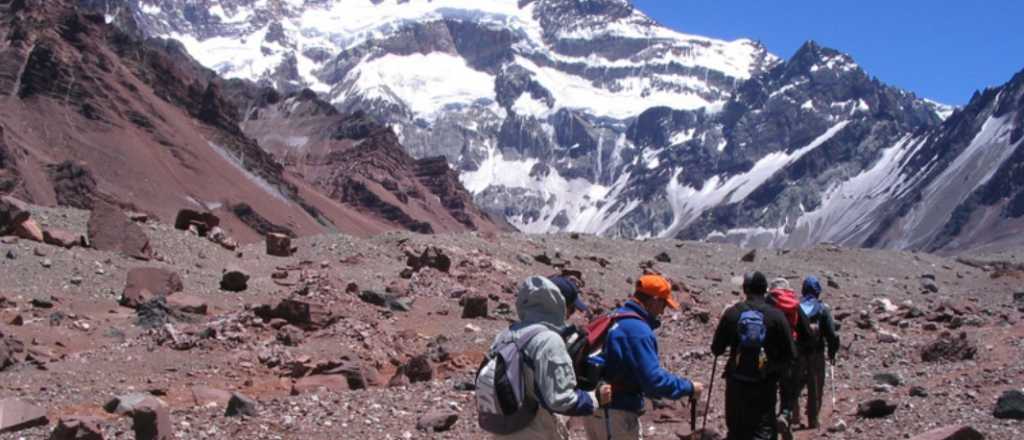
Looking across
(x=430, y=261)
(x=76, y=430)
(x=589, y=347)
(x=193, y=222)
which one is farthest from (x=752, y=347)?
(x=193, y=222)

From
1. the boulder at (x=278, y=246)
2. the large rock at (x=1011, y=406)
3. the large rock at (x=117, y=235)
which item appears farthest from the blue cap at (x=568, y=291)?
the boulder at (x=278, y=246)

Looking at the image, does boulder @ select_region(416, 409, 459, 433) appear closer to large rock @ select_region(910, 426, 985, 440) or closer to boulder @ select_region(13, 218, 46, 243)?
large rock @ select_region(910, 426, 985, 440)

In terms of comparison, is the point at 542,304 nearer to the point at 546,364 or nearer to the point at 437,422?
the point at 546,364

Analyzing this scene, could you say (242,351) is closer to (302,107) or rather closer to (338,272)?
(338,272)

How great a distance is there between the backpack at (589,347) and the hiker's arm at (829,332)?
5024 millimetres

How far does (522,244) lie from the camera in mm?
36875

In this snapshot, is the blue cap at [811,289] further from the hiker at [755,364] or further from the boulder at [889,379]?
the hiker at [755,364]

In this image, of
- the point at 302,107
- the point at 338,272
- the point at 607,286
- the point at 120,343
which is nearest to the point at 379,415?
the point at 120,343

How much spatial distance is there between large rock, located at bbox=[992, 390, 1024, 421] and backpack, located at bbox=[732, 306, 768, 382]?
366 centimetres

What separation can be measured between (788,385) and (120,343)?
40.6 ft

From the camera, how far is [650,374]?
25.4 feet

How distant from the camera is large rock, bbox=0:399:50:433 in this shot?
11.6m

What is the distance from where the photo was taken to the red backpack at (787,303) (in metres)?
10.2

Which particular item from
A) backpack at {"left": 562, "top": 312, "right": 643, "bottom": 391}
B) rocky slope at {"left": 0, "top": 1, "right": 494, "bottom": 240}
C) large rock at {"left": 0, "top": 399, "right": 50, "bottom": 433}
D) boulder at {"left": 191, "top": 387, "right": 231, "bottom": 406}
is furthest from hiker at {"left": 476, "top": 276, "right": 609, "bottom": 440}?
rocky slope at {"left": 0, "top": 1, "right": 494, "bottom": 240}
